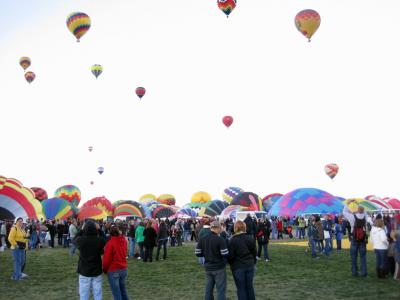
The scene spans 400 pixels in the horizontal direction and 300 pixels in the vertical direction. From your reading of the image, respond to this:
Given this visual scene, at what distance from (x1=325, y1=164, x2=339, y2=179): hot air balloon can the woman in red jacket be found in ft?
188

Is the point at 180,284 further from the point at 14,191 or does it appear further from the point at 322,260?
the point at 14,191

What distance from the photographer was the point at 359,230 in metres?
11.7

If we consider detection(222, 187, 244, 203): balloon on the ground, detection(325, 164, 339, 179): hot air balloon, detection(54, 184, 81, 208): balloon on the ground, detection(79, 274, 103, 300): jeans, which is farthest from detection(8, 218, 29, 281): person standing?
detection(222, 187, 244, 203): balloon on the ground

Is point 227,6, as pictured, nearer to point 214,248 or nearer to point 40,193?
point 214,248

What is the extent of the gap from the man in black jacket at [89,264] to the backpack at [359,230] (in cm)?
719

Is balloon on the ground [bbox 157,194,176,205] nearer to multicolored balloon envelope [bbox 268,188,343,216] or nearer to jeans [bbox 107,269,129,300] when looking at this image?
multicolored balloon envelope [bbox 268,188,343,216]

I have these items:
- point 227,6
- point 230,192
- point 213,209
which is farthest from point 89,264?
point 230,192

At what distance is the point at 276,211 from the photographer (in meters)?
48.5

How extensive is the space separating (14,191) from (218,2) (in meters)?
22.3

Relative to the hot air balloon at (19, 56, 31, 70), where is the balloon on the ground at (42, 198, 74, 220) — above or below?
below

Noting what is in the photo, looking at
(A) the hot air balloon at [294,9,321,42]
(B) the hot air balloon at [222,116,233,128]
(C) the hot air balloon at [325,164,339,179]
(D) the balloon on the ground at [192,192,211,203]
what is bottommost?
(D) the balloon on the ground at [192,192,211,203]

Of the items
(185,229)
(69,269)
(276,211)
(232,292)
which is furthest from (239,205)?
(232,292)

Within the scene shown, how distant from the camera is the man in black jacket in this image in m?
7.41

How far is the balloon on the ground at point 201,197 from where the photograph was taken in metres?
105
